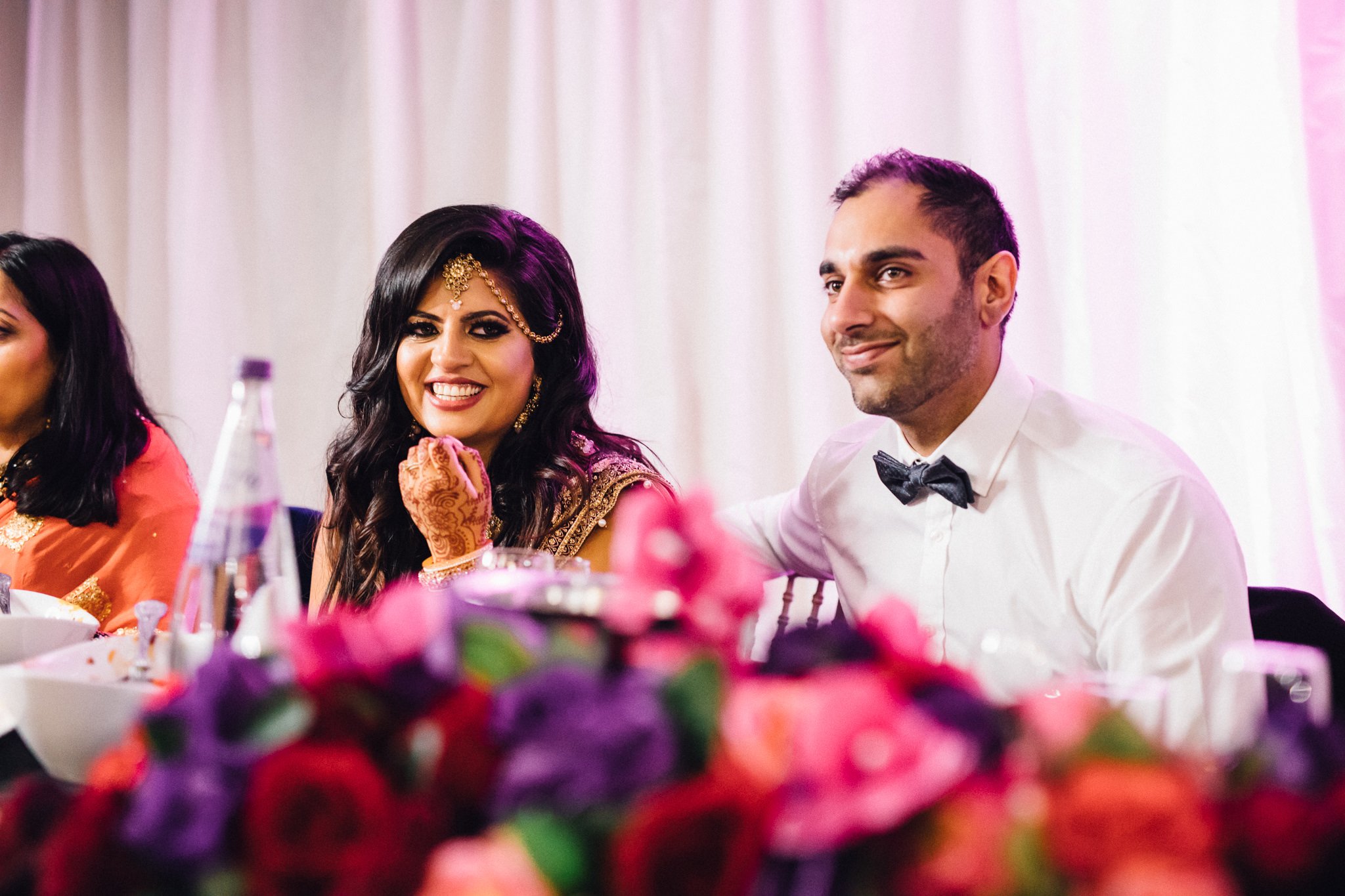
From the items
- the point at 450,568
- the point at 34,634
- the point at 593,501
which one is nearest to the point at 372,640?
the point at 34,634

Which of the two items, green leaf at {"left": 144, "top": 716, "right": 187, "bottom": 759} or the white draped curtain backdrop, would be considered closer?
green leaf at {"left": 144, "top": 716, "right": 187, "bottom": 759}

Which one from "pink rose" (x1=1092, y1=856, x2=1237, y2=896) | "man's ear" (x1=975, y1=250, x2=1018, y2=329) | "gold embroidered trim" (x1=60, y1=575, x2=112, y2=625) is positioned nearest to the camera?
"pink rose" (x1=1092, y1=856, x2=1237, y2=896)

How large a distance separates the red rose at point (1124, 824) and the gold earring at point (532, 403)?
1689mm

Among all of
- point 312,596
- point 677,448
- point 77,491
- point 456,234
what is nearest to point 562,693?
point 456,234

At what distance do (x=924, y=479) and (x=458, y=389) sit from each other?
780 mm

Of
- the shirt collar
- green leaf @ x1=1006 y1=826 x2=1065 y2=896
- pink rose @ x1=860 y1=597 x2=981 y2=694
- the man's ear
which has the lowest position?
green leaf @ x1=1006 y1=826 x2=1065 y2=896

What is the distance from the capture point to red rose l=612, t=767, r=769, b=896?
1.29ft

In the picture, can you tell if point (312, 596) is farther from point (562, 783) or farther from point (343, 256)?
point (562, 783)

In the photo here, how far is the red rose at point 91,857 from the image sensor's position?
17.9 inches

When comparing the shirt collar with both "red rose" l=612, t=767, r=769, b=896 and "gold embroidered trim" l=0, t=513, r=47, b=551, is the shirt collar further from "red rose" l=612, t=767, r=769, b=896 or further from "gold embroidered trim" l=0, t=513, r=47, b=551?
"gold embroidered trim" l=0, t=513, r=47, b=551

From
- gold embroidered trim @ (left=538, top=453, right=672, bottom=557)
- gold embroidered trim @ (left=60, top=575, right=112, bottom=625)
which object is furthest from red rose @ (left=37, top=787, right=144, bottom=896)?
gold embroidered trim @ (left=60, top=575, right=112, bottom=625)

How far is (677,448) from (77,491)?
1.32 metres

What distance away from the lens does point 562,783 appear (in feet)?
1.38

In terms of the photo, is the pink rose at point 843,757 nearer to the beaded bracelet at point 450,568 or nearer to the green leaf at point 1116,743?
the green leaf at point 1116,743
